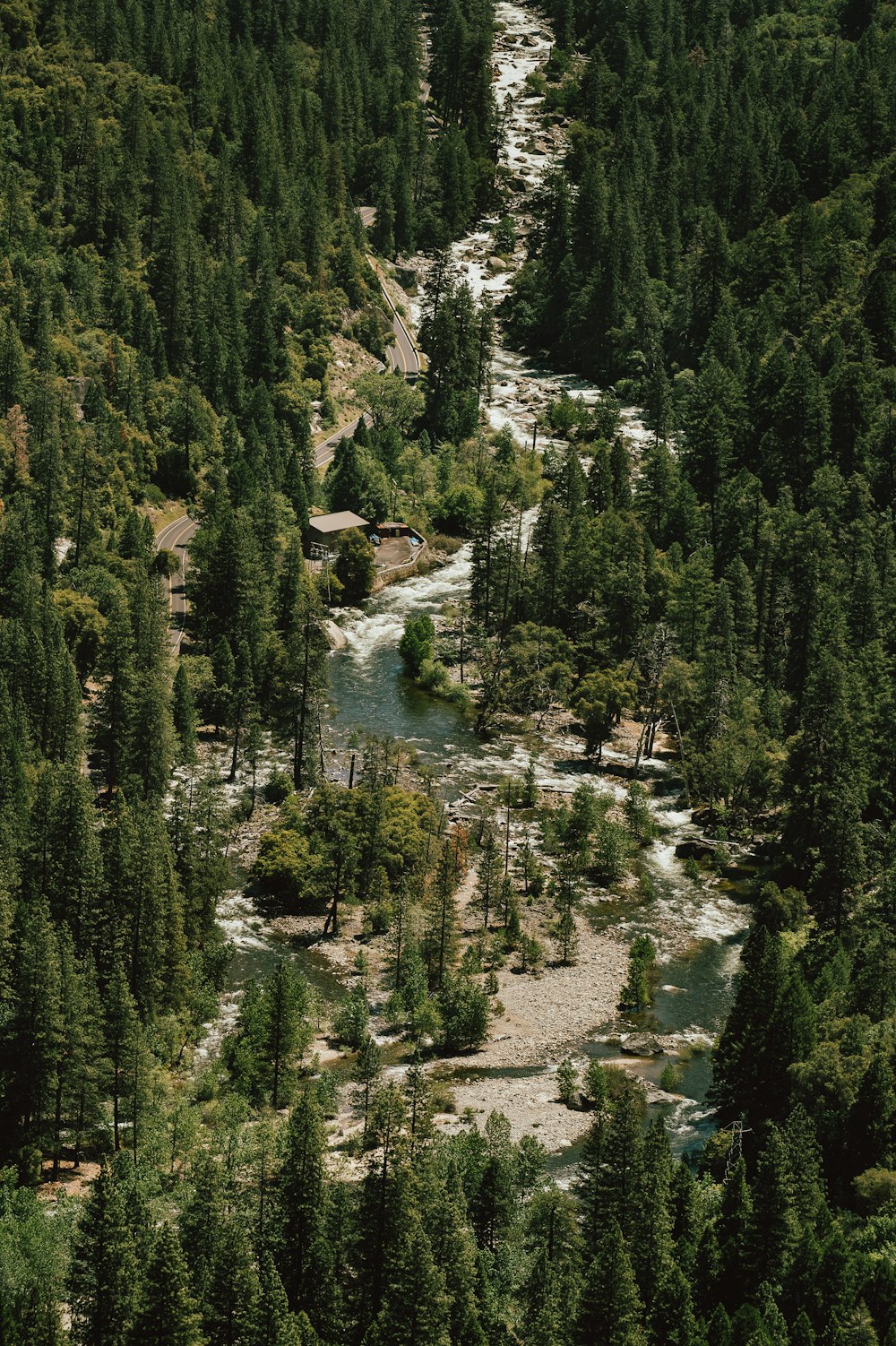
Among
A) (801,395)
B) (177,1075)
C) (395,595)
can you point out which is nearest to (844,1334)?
(177,1075)

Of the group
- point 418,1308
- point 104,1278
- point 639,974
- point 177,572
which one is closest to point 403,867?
point 639,974

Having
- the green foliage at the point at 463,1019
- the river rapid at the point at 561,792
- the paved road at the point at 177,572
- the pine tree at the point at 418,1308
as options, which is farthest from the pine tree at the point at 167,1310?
the paved road at the point at 177,572

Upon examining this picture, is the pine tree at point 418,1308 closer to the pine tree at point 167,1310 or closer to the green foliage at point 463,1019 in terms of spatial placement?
the pine tree at point 167,1310

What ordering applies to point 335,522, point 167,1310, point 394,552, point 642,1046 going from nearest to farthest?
point 167,1310 < point 642,1046 < point 335,522 < point 394,552

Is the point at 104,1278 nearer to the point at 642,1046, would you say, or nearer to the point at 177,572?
the point at 642,1046

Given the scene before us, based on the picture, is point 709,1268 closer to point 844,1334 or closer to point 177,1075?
point 844,1334

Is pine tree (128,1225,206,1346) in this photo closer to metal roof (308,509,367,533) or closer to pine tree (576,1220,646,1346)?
pine tree (576,1220,646,1346)
